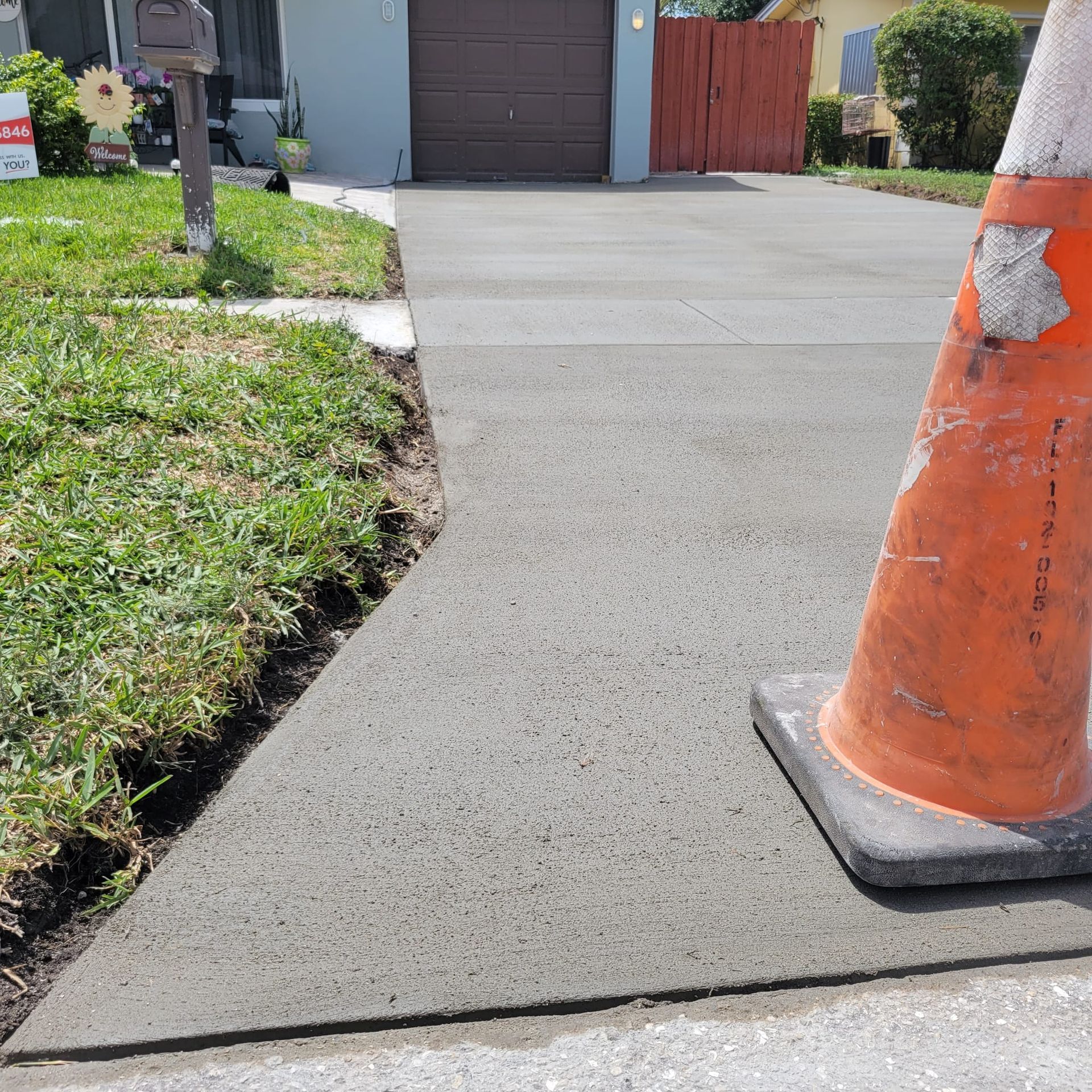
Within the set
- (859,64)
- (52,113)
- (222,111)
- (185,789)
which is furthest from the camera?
(859,64)

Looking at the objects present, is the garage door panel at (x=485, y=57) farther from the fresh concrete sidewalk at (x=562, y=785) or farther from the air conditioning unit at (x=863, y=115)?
the fresh concrete sidewalk at (x=562, y=785)

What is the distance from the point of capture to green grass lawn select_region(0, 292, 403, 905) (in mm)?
2436

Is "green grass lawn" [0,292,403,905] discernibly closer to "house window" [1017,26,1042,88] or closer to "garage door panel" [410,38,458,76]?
"garage door panel" [410,38,458,76]

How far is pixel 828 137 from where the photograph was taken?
22750 millimetres

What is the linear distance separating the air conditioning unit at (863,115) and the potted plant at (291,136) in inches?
456

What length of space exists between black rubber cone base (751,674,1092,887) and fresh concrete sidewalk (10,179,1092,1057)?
0.05 meters

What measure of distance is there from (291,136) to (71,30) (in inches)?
134

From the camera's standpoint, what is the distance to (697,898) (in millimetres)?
2150

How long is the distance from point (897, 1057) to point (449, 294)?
21.5 feet

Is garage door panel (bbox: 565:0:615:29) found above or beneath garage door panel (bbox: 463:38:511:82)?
above

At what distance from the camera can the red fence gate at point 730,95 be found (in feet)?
60.8

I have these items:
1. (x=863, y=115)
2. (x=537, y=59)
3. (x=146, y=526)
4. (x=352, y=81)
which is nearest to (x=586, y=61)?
(x=537, y=59)

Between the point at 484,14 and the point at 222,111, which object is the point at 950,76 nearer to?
the point at 484,14

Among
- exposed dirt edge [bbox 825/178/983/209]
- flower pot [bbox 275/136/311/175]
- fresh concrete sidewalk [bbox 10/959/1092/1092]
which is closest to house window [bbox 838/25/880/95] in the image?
exposed dirt edge [bbox 825/178/983/209]
